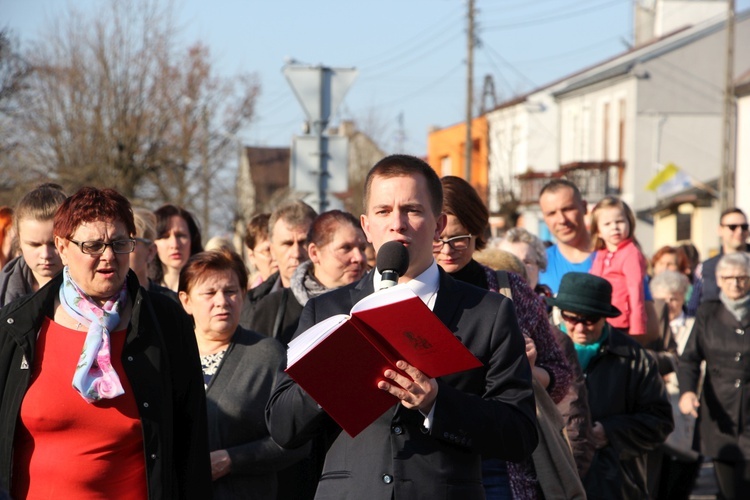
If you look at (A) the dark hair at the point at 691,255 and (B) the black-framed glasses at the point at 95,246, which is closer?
(B) the black-framed glasses at the point at 95,246

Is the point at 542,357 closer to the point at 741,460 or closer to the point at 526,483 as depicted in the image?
the point at 526,483

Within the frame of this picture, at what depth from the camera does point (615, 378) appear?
24.1 feet

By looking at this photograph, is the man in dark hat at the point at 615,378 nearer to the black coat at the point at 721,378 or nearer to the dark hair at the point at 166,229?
the dark hair at the point at 166,229

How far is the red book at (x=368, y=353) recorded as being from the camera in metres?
3.73

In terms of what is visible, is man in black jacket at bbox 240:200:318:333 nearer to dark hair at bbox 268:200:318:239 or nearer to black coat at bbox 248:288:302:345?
dark hair at bbox 268:200:318:239

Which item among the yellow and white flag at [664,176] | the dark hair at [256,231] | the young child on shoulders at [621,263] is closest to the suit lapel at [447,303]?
the young child on shoulders at [621,263]

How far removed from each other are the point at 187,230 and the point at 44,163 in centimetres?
2412

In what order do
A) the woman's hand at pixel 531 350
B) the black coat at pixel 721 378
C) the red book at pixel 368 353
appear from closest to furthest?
the red book at pixel 368 353 < the woman's hand at pixel 531 350 < the black coat at pixel 721 378

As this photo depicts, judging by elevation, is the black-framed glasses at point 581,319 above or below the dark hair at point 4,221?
below

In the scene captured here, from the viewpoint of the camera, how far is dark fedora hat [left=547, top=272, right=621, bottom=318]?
7.27 m

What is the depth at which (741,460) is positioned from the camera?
10.7 meters

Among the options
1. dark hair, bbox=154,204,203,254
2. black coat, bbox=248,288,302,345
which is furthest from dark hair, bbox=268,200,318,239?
black coat, bbox=248,288,302,345

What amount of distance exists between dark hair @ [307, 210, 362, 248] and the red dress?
2.77 m

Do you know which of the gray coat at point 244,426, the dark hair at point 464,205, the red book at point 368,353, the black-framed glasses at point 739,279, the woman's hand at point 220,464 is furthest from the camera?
the black-framed glasses at point 739,279
